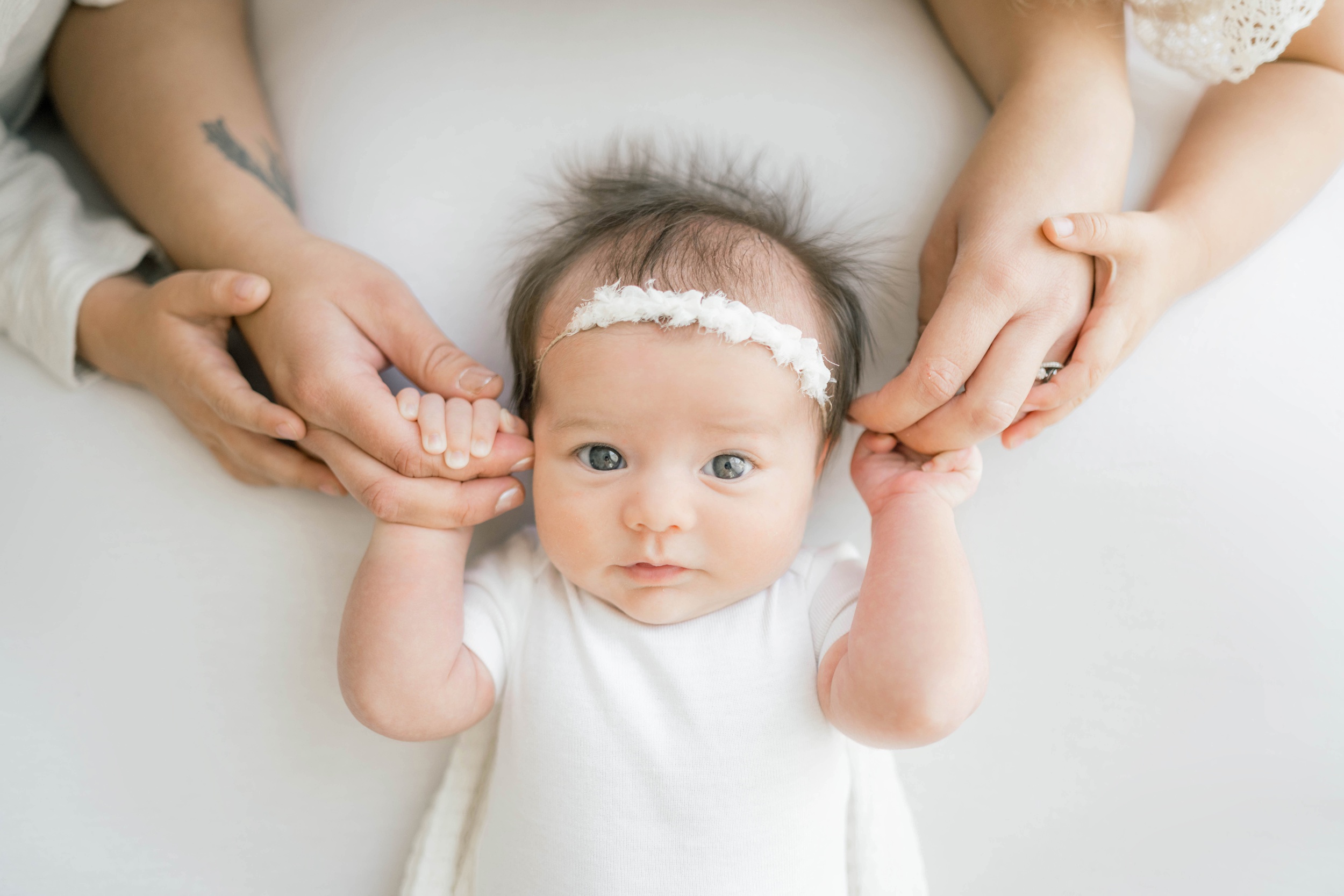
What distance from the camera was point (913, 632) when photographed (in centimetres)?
91

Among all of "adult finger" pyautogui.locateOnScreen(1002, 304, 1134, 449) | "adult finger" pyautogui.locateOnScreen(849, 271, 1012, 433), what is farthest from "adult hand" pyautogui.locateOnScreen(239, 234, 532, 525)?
"adult finger" pyautogui.locateOnScreen(1002, 304, 1134, 449)

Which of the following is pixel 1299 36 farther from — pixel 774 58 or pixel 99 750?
pixel 99 750

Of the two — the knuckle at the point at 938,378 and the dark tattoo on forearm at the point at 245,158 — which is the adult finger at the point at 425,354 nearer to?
the dark tattoo on forearm at the point at 245,158

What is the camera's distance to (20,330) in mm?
1185

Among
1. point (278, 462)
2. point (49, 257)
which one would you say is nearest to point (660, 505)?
point (278, 462)

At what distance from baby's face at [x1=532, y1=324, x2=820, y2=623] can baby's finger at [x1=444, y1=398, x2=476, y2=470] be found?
0.09 meters

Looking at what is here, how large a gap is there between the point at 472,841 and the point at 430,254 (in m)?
0.84

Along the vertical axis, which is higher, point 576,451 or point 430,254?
point 430,254

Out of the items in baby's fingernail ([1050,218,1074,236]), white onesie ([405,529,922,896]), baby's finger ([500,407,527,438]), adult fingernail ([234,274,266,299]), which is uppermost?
baby's fingernail ([1050,218,1074,236])

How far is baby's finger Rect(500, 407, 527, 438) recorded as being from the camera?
1.03m

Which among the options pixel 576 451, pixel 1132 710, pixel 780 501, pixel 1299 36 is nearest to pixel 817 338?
pixel 780 501

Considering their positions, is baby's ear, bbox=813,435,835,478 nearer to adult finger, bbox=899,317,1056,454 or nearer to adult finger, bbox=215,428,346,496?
adult finger, bbox=899,317,1056,454

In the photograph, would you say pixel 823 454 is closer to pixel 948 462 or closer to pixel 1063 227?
pixel 948 462

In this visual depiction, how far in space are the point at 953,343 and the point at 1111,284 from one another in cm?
24
